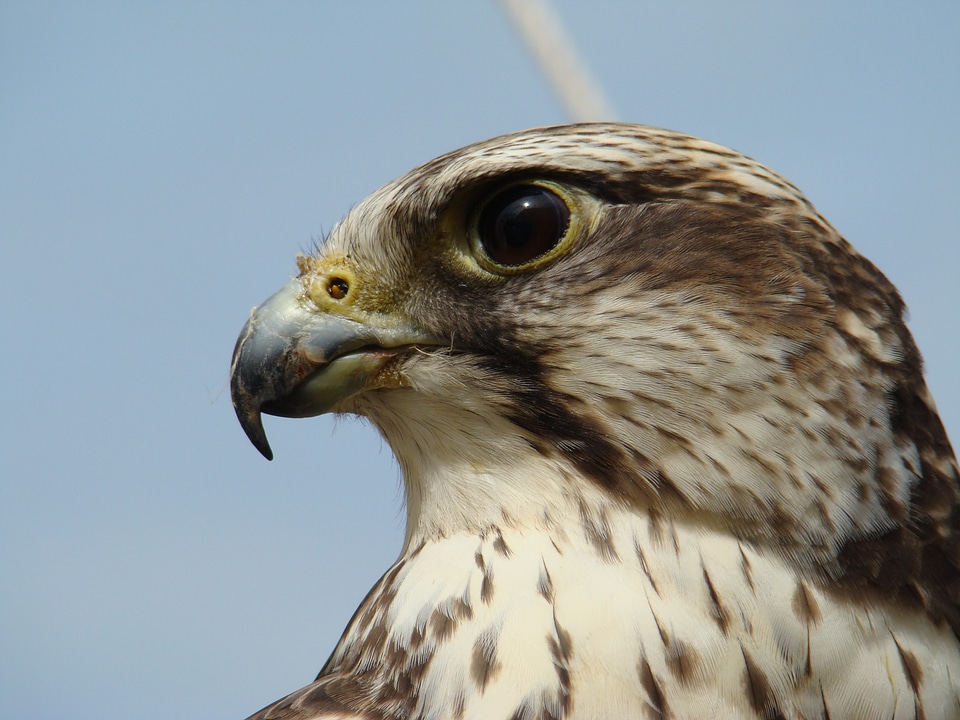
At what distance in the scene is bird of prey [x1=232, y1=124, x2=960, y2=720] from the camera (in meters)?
2.06

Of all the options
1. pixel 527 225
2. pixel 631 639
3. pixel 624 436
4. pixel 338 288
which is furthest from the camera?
pixel 338 288

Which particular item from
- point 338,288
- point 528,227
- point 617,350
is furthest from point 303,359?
point 617,350

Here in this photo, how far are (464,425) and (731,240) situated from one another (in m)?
0.71

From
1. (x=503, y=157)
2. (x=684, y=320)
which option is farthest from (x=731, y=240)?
(x=503, y=157)

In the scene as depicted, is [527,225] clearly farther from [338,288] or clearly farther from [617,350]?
[338,288]

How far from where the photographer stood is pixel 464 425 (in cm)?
243

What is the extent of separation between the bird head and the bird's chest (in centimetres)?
9

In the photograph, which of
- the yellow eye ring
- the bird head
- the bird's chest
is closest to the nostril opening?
the bird head

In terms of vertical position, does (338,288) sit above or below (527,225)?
above

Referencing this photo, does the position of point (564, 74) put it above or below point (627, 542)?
above

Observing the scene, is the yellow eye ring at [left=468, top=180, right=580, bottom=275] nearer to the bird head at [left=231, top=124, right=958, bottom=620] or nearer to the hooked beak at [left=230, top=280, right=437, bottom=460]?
the bird head at [left=231, top=124, right=958, bottom=620]

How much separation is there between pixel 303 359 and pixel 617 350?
0.70m

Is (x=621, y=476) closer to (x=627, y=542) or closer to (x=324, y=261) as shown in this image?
(x=627, y=542)

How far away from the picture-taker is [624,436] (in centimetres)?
225
